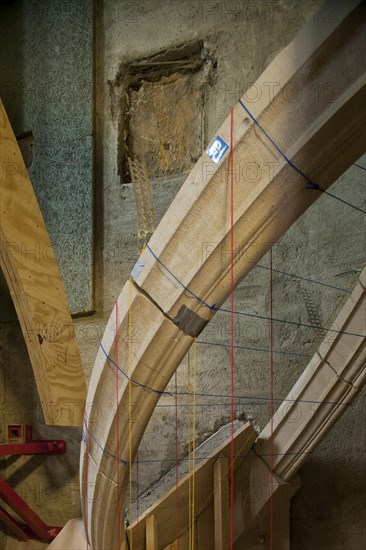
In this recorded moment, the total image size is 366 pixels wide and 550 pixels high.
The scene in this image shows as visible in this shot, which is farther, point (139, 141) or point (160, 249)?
point (139, 141)

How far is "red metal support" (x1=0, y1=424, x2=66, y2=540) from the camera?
14.9 ft

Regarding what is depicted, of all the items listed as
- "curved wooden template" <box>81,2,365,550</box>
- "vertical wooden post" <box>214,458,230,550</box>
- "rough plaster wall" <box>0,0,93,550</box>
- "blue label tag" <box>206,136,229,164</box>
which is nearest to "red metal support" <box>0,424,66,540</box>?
"rough plaster wall" <box>0,0,93,550</box>

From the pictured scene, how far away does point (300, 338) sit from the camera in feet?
13.6

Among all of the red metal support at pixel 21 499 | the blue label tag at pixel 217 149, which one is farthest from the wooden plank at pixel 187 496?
the blue label tag at pixel 217 149

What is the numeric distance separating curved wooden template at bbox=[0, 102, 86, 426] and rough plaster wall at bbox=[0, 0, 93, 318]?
1552 mm

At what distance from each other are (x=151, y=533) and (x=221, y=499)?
367 millimetres

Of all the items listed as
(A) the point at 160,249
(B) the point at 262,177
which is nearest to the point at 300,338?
(A) the point at 160,249

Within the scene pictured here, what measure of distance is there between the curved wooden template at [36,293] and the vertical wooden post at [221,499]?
699 millimetres

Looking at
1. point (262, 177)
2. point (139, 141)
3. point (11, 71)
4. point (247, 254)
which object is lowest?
point (247, 254)

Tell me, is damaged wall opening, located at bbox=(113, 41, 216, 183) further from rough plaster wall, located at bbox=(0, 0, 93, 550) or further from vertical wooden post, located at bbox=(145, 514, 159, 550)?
vertical wooden post, located at bbox=(145, 514, 159, 550)

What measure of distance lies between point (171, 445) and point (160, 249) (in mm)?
2415

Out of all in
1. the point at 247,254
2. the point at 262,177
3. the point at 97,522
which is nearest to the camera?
the point at 262,177

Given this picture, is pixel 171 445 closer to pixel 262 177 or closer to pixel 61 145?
pixel 61 145

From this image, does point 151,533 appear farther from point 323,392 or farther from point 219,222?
point 219,222
